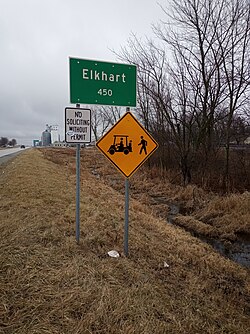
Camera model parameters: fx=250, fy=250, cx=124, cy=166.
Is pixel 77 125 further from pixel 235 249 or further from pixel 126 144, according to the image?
pixel 235 249

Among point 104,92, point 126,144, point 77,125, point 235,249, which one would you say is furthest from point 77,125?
point 235,249

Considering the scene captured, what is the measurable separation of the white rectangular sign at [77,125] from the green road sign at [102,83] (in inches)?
7.4

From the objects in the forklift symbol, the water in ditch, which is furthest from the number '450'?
the water in ditch

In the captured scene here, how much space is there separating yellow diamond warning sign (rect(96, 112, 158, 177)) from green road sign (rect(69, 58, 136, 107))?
13.4 inches

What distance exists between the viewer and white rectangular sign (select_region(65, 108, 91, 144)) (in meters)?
3.78

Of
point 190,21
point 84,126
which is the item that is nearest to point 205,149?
point 190,21

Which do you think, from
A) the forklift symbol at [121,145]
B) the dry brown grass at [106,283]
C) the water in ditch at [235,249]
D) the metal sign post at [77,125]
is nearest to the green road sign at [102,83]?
the metal sign post at [77,125]

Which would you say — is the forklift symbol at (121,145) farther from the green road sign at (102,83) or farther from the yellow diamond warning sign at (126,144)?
the green road sign at (102,83)

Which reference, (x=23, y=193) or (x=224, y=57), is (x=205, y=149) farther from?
(x=23, y=193)

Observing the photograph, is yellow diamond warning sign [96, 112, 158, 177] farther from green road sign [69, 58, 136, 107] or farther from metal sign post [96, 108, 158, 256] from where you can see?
green road sign [69, 58, 136, 107]

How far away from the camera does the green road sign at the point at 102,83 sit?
3688mm

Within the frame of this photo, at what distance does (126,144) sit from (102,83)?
996 millimetres

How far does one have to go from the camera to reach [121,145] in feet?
12.6

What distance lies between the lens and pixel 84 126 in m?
3.90
